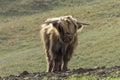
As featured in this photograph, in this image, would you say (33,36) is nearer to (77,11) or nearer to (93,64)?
(77,11)

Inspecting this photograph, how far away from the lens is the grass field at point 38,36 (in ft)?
119

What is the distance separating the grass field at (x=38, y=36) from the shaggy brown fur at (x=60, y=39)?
12131 millimetres

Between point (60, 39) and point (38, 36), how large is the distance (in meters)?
34.8

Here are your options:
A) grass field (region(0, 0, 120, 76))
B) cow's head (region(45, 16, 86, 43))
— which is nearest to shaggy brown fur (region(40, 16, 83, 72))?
cow's head (region(45, 16, 86, 43))

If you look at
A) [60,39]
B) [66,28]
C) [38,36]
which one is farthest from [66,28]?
[38,36]

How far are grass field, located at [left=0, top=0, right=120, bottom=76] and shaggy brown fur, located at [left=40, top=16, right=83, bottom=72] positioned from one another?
39.8 ft

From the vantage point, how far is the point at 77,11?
2662 inches

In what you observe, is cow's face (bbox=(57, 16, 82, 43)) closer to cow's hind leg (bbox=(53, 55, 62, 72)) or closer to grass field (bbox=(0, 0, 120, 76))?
cow's hind leg (bbox=(53, 55, 62, 72))

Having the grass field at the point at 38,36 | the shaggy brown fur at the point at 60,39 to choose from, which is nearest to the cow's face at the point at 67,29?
the shaggy brown fur at the point at 60,39

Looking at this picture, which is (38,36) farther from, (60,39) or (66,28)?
(66,28)

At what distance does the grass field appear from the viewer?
36.1 m

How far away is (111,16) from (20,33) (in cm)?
1025

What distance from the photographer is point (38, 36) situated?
54.1m

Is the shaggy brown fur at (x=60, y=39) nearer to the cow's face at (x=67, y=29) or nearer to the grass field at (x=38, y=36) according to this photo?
the cow's face at (x=67, y=29)
